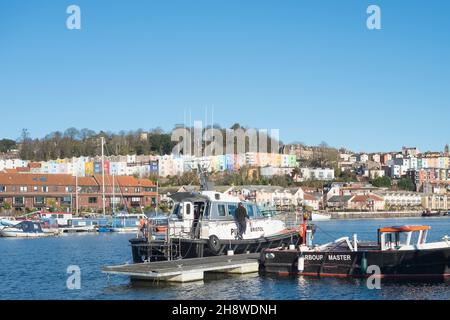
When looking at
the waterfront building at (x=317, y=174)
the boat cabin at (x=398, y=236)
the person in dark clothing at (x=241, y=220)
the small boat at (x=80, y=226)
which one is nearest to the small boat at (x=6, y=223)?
the small boat at (x=80, y=226)

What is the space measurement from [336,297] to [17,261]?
70.3ft

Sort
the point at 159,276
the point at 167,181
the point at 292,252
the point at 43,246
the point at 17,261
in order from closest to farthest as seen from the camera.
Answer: the point at 159,276 < the point at 292,252 < the point at 17,261 < the point at 43,246 < the point at 167,181

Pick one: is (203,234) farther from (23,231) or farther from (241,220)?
(23,231)

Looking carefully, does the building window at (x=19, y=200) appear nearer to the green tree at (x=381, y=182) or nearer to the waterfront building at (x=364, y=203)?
the waterfront building at (x=364, y=203)

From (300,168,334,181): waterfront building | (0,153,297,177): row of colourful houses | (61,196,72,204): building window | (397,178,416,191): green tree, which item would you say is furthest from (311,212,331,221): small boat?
(397,178,416,191): green tree

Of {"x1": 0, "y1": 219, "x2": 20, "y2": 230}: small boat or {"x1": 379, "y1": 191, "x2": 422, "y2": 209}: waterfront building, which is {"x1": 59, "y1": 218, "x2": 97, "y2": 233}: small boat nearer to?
{"x1": 0, "y1": 219, "x2": 20, "y2": 230}: small boat

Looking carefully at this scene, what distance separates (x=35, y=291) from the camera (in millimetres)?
26484

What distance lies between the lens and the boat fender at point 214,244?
30.4 metres

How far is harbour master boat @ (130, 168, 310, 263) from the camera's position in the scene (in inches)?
1189

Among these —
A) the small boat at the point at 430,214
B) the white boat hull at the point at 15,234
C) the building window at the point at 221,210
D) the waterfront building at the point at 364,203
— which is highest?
the building window at the point at 221,210

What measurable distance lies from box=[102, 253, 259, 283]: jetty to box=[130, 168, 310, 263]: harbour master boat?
3.76ft

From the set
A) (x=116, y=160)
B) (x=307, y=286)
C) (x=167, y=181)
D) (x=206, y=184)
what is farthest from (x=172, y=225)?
(x=116, y=160)

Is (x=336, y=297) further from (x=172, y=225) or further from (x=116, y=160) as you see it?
(x=116, y=160)

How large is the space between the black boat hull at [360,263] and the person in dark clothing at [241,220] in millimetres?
2267
